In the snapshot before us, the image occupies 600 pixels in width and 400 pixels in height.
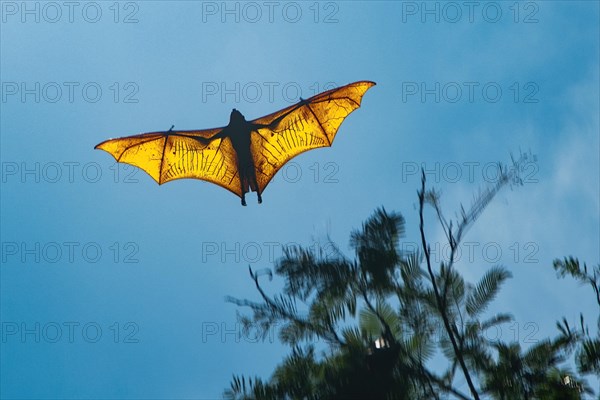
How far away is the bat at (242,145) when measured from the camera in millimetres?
11727

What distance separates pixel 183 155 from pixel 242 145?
1.17 m

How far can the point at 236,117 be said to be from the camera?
38.3 ft

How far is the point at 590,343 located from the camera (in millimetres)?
6449

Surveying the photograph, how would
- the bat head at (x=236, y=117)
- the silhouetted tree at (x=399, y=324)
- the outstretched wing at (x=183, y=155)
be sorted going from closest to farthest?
1. the silhouetted tree at (x=399, y=324)
2. the bat head at (x=236, y=117)
3. the outstretched wing at (x=183, y=155)

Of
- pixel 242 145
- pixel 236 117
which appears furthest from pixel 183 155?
pixel 236 117

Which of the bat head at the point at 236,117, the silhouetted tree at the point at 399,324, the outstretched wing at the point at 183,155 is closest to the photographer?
the silhouetted tree at the point at 399,324

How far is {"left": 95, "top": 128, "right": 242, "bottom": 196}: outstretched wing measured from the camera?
11820 mm

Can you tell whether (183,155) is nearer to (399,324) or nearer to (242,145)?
(242,145)

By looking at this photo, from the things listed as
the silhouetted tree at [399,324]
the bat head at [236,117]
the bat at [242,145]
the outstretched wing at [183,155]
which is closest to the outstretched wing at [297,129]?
the bat at [242,145]

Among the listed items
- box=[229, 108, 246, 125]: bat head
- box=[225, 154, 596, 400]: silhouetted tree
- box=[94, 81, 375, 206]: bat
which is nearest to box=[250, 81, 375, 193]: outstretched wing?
box=[94, 81, 375, 206]: bat

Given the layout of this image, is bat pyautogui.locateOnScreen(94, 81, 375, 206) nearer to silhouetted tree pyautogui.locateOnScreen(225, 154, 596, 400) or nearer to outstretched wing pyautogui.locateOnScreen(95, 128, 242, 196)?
outstretched wing pyautogui.locateOnScreen(95, 128, 242, 196)

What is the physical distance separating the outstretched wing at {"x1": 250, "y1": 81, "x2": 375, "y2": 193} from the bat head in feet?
0.79

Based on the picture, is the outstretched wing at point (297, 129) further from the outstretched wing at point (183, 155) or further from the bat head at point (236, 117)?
the outstretched wing at point (183, 155)

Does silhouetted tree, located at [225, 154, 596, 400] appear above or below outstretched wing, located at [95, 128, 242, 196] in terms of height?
below
